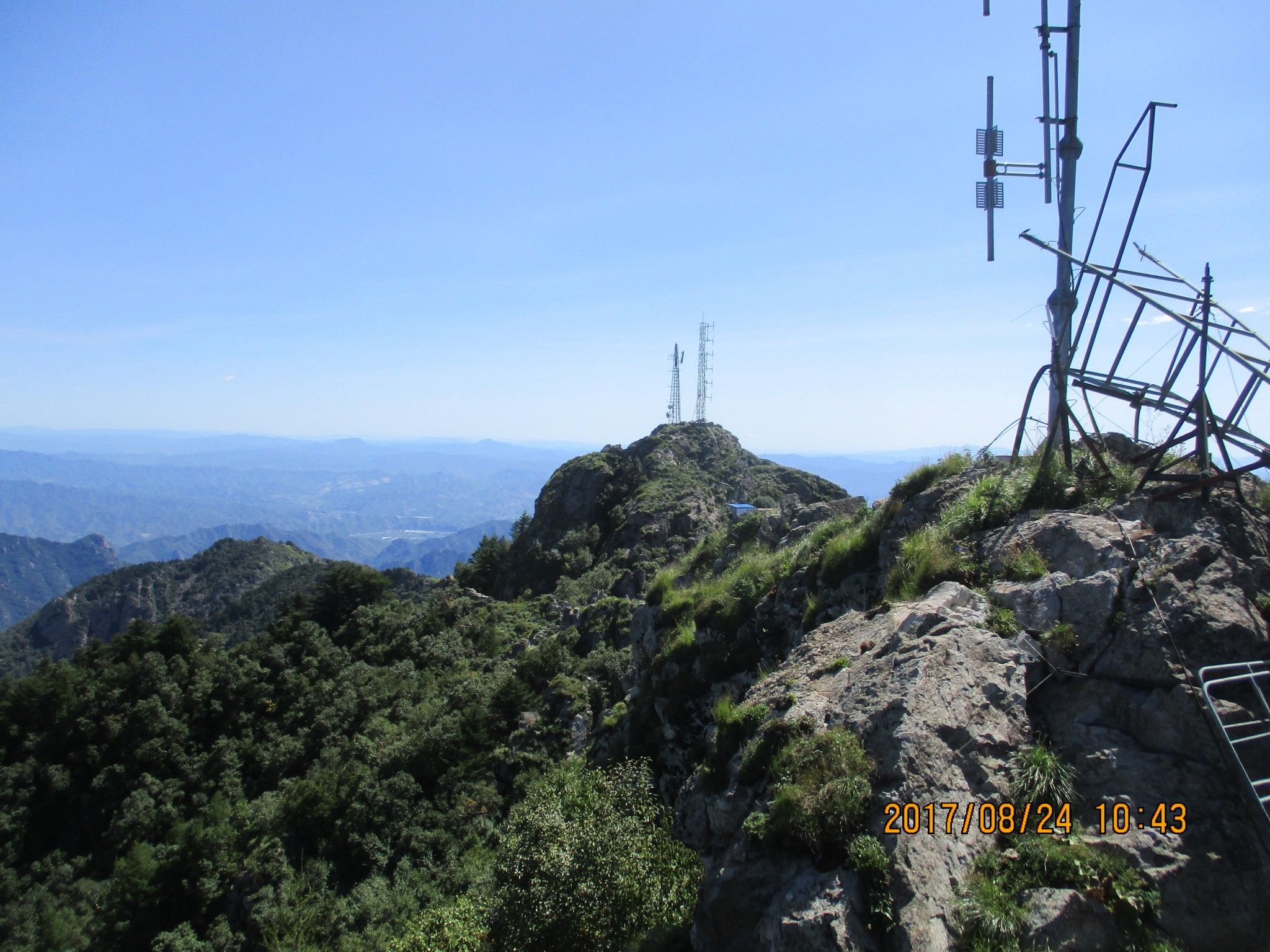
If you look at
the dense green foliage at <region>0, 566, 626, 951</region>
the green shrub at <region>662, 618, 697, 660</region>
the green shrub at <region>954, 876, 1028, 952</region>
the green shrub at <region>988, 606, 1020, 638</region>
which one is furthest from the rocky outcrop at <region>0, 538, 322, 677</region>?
the green shrub at <region>954, 876, 1028, 952</region>

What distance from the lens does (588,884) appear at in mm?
8086

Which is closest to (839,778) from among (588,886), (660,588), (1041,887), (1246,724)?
(1041,887)

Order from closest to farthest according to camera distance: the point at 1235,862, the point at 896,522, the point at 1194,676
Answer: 1. the point at 1235,862
2. the point at 1194,676
3. the point at 896,522

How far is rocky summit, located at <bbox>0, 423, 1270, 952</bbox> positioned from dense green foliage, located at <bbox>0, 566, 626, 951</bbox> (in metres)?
0.17

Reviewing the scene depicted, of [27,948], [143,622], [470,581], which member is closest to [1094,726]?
[27,948]

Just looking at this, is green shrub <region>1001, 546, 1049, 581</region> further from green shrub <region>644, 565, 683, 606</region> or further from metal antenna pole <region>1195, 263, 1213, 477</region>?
green shrub <region>644, 565, 683, 606</region>

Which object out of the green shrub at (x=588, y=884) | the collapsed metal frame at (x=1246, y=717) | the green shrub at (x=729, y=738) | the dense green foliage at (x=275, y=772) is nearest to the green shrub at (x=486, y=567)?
the dense green foliage at (x=275, y=772)

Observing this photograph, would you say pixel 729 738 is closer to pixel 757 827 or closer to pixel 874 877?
pixel 757 827

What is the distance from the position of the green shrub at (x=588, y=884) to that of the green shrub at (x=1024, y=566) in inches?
213

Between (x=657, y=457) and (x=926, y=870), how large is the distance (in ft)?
179

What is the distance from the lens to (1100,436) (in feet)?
29.3

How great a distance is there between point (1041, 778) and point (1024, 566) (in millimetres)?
2575

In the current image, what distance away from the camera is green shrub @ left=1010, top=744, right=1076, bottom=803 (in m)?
5.68

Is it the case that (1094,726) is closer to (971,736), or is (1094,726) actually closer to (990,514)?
(971,736)
